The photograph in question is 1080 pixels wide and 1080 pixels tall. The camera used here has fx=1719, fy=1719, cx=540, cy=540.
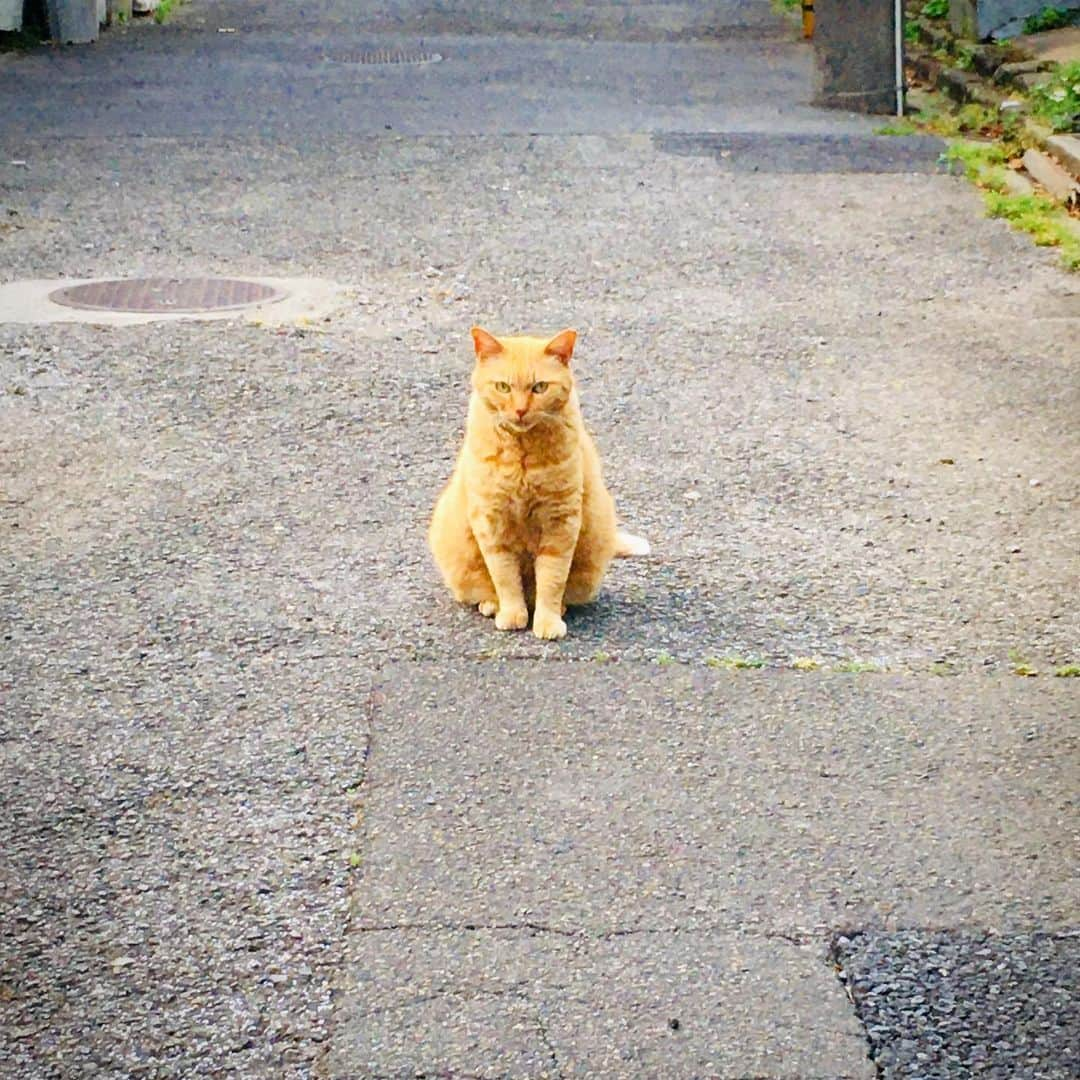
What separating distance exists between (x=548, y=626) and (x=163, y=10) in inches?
658

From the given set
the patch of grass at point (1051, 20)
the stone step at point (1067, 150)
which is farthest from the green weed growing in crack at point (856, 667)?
the patch of grass at point (1051, 20)

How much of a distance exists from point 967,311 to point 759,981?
5.66m

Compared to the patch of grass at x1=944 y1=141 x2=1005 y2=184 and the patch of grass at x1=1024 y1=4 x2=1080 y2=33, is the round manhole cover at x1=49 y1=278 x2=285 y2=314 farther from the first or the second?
A: the patch of grass at x1=1024 y1=4 x2=1080 y2=33

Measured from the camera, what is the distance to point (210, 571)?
5.41 meters

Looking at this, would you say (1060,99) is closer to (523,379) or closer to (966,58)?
(966,58)

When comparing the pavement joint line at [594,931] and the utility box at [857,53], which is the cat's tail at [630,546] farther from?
the utility box at [857,53]

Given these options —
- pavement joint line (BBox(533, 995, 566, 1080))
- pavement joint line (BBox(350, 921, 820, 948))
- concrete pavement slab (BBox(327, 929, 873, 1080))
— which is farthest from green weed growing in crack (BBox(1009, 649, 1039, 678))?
pavement joint line (BBox(533, 995, 566, 1080))

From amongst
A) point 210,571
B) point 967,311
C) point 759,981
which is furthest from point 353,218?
point 759,981

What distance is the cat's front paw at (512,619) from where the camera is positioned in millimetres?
4945

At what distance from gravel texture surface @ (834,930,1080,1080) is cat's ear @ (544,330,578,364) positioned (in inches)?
79.8

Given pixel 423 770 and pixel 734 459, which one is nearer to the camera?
pixel 423 770

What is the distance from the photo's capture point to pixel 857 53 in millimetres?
13266

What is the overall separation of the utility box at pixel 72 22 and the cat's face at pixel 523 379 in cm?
1392

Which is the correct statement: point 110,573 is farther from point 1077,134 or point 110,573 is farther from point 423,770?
point 1077,134
